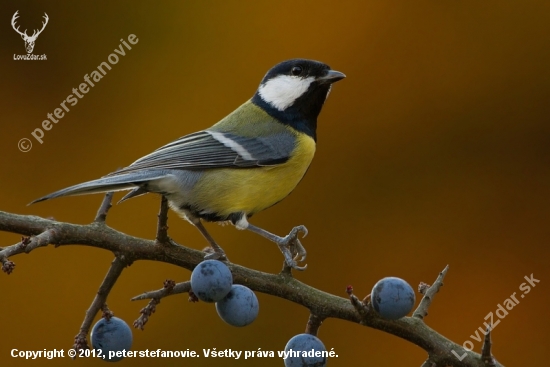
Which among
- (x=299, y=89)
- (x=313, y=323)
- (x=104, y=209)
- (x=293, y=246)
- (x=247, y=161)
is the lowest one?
(x=313, y=323)

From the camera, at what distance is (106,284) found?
1.41 metres

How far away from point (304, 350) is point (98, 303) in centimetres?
49

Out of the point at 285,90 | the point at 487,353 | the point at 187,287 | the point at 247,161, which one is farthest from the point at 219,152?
the point at 487,353

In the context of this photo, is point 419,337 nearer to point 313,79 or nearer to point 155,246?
point 155,246

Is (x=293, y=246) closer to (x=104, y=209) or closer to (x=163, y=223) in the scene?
(x=163, y=223)

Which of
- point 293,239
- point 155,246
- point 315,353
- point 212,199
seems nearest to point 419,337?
point 315,353

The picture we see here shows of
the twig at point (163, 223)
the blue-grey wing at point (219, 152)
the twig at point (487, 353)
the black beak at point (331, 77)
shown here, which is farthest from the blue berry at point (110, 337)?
the black beak at point (331, 77)

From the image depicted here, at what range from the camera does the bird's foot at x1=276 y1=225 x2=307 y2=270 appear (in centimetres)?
164

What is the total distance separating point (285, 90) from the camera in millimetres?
2369

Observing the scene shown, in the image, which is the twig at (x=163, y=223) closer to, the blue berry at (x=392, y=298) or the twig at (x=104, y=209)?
the twig at (x=104, y=209)

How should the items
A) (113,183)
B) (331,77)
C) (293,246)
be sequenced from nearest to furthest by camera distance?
(113,183) < (293,246) < (331,77)

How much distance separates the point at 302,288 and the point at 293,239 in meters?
0.19

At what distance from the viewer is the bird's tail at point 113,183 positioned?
5.05 feet

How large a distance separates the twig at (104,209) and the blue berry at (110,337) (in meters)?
0.24
